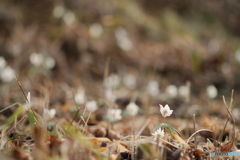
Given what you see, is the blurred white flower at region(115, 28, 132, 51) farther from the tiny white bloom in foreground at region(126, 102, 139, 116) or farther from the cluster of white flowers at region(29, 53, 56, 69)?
the tiny white bloom in foreground at region(126, 102, 139, 116)

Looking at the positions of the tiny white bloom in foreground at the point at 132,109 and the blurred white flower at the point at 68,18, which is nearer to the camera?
the tiny white bloom in foreground at the point at 132,109

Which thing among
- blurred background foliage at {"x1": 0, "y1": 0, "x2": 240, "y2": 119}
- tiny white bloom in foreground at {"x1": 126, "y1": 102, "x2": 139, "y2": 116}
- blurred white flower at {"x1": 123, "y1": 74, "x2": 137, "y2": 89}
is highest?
blurred background foliage at {"x1": 0, "y1": 0, "x2": 240, "y2": 119}

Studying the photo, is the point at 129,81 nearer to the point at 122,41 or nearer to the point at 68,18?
the point at 122,41

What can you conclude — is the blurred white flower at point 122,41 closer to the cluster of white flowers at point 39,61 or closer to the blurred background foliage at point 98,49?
the blurred background foliage at point 98,49

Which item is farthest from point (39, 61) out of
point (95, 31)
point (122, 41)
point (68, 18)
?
point (122, 41)

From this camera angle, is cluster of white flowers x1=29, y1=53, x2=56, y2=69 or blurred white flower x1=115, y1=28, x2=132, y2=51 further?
blurred white flower x1=115, y1=28, x2=132, y2=51

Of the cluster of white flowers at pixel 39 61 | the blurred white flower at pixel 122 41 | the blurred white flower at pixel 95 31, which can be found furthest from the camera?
the blurred white flower at pixel 122 41

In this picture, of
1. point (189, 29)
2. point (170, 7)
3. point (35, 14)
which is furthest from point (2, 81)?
point (170, 7)

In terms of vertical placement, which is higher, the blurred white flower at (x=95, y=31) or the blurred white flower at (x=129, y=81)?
the blurred white flower at (x=95, y=31)

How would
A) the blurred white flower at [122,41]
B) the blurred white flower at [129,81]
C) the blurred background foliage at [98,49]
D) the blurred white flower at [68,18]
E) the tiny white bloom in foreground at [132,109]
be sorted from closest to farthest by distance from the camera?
the tiny white bloom in foreground at [132,109] < the blurred background foliage at [98,49] < the blurred white flower at [129,81] < the blurred white flower at [68,18] < the blurred white flower at [122,41]

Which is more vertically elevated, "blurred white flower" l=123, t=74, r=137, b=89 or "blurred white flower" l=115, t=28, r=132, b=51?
"blurred white flower" l=115, t=28, r=132, b=51

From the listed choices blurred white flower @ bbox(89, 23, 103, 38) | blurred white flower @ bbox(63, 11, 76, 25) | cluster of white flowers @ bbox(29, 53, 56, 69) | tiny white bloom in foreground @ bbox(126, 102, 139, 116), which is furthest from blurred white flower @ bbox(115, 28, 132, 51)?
tiny white bloom in foreground @ bbox(126, 102, 139, 116)

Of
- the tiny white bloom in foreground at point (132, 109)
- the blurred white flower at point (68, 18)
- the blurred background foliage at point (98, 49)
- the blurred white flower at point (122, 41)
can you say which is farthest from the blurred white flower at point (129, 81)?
the tiny white bloom in foreground at point (132, 109)
